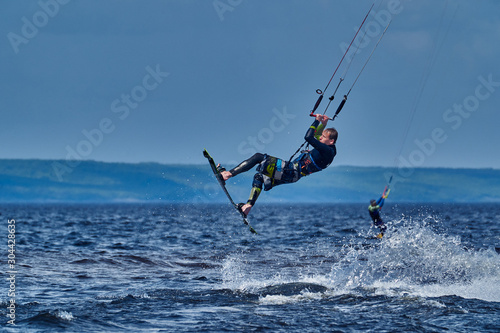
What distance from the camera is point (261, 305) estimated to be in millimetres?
14398

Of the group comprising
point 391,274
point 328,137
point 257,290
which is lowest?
point 257,290

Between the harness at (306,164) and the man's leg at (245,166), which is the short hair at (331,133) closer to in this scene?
the harness at (306,164)

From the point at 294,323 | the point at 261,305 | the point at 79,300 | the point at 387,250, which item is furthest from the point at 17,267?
the point at 387,250

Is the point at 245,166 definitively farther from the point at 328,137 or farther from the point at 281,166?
the point at 328,137

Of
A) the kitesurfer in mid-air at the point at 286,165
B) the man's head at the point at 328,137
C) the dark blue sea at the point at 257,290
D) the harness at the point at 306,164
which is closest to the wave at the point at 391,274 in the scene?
the dark blue sea at the point at 257,290

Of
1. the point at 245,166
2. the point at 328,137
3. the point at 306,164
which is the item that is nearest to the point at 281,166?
the point at 306,164

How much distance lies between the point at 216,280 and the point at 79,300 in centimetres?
495

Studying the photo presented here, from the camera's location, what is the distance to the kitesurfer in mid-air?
1463 cm

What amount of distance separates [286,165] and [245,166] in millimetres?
1045

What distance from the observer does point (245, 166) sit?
587 inches

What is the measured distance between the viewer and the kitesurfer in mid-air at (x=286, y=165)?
14633 mm

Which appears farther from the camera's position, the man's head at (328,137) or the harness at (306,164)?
the harness at (306,164)

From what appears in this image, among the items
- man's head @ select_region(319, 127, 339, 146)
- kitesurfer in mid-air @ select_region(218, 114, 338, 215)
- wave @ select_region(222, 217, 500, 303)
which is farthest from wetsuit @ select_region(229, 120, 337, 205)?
wave @ select_region(222, 217, 500, 303)

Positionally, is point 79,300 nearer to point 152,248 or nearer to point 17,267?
point 17,267
